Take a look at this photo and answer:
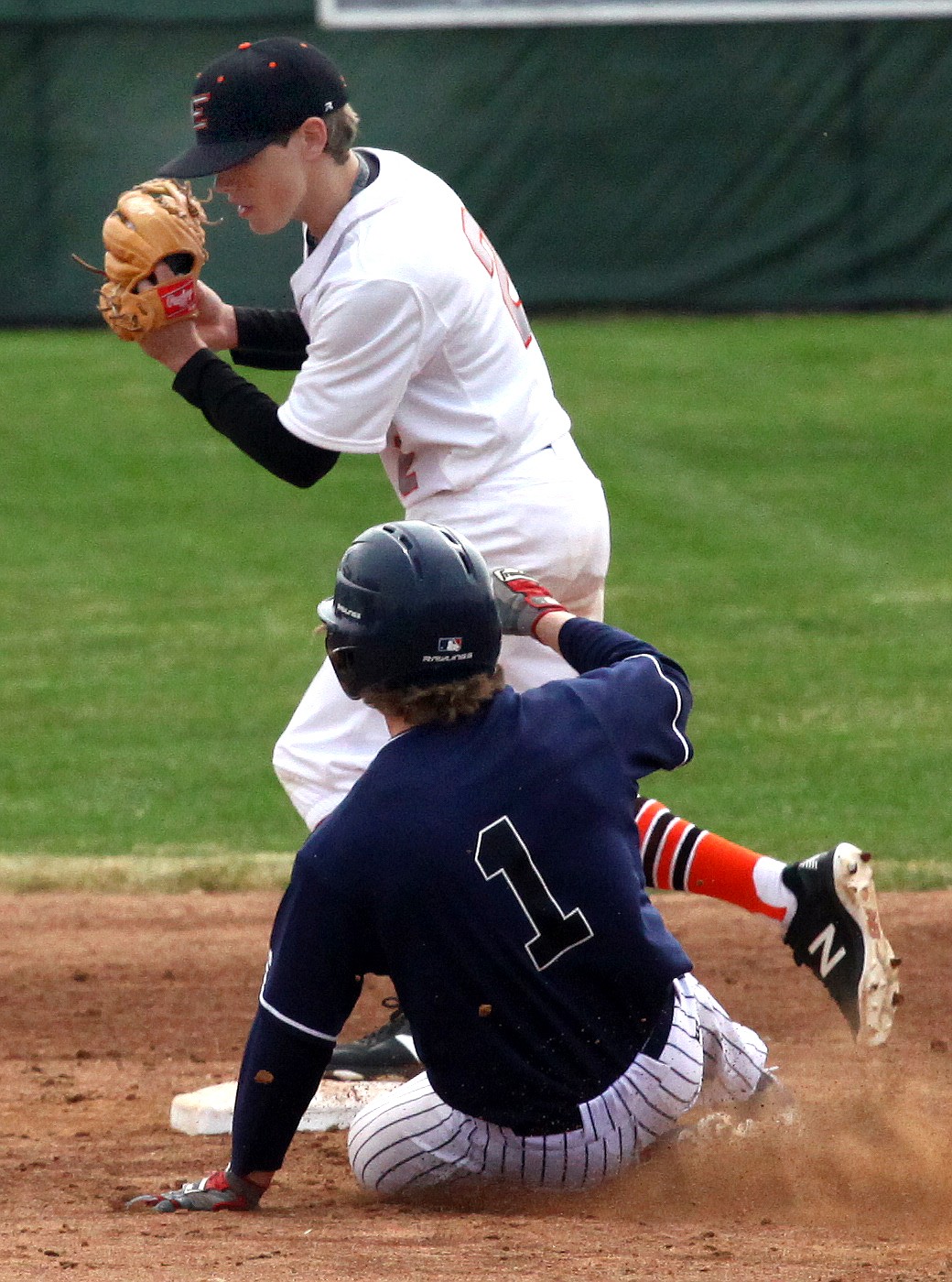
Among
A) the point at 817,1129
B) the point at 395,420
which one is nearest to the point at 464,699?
the point at 395,420

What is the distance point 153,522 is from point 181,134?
461 cm

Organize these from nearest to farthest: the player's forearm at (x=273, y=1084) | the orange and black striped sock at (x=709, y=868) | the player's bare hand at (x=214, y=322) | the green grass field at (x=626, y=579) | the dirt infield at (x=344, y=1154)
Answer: the dirt infield at (x=344, y=1154), the player's forearm at (x=273, y=1084), the orange and black striped sock at (x=709, y=868), the player's bare hand at (x=214, y=322), the green grass field at (x=626, y=579)

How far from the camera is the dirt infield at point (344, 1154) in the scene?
2799mm

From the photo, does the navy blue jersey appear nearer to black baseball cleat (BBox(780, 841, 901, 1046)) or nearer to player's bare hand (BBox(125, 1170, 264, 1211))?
player's bare hand (BBox(125, 1170, 264, 1211))

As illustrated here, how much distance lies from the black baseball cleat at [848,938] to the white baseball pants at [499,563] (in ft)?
2.04

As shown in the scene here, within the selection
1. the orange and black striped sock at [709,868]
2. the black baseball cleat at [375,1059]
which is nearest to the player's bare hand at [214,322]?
the orange and black striped sock at [709,868]

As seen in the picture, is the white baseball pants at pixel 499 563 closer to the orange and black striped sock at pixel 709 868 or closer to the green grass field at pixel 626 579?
the orange and black striped sock at pixel 709 868

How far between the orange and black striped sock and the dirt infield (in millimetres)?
428

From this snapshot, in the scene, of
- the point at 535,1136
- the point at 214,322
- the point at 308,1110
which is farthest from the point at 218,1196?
the point at 214,322

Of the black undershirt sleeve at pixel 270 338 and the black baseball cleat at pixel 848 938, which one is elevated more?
the black undershirt sleeve at pixel 270 338

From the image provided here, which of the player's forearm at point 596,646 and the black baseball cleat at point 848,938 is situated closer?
the player's forearm at point 596,646

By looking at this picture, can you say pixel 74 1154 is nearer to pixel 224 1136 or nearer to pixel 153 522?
pixel 224 1136

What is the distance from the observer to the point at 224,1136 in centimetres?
396

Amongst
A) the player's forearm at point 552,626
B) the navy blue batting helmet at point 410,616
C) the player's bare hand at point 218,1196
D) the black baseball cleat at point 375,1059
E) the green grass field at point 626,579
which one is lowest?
the green grass field at point 626,579
